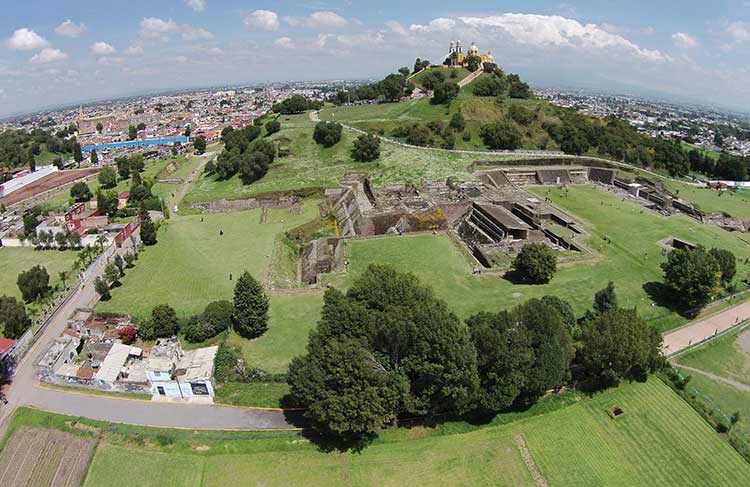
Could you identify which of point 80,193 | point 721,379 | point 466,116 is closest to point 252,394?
point 721,379

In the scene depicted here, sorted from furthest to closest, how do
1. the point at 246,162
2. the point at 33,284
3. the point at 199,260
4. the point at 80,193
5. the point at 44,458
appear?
the point at 80,193, the point at 246,162, the point at 199,260, the point at 33,284, the point at 44,458

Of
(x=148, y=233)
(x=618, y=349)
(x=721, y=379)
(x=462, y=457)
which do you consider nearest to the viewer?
(x=462, y=457)

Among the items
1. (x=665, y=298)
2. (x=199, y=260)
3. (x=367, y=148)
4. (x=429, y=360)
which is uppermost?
(x=367, y=148)

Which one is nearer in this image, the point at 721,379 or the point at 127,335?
the point at 721,379

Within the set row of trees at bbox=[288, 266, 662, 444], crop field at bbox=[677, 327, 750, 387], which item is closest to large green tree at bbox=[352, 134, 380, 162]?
row of trees at bbox=[288, 266, 662, 444]

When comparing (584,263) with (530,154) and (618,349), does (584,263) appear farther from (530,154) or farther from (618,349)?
(530,154)

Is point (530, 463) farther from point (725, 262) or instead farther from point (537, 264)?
point (725, 262)

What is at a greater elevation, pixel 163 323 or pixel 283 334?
pixel 163 323
